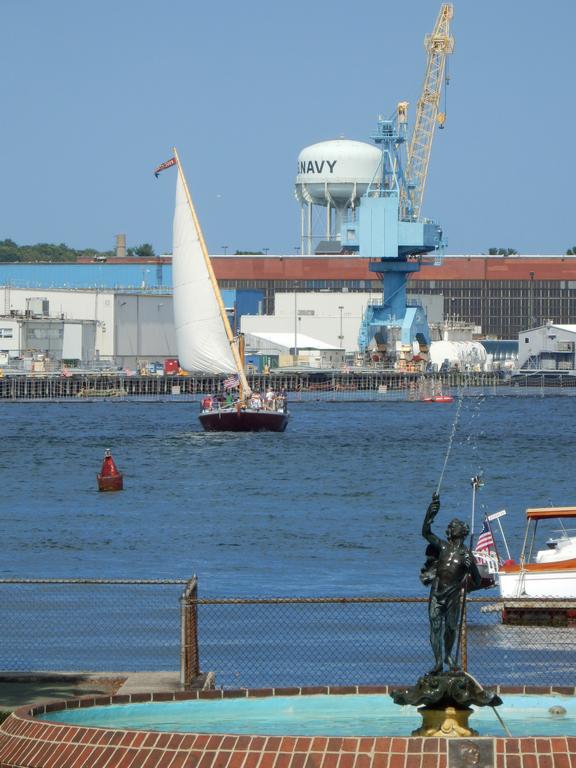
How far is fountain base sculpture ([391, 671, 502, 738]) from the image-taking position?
12953 millimetres

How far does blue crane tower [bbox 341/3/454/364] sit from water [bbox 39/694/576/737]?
460 ft

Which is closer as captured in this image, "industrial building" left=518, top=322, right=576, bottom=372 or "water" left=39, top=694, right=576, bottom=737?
"water" left=39, top=694, right=576, bottom=737

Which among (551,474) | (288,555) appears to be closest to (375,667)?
(288,555)

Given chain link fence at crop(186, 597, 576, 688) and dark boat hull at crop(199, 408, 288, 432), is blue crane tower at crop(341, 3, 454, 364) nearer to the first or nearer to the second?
dark boat hull at crop(199, 408, 288, 432)

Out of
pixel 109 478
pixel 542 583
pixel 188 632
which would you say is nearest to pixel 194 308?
pixel 109 478

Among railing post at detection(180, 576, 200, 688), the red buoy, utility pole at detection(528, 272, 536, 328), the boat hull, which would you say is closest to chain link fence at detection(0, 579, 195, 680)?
railing post at detection(180, 576, 200, 688)

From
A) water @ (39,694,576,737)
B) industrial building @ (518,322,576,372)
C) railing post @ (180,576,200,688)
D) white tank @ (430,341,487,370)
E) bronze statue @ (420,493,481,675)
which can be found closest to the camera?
bronze statue @ (420,493,481,675)

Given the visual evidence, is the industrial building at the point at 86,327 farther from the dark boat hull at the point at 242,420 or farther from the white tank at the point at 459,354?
the dark boat hull at the point at 242,420

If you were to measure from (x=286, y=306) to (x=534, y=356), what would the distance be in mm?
26969

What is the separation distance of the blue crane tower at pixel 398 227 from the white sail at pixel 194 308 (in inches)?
2503

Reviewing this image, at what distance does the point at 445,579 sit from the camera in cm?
1358

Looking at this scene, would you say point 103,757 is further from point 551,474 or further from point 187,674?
point 551,474

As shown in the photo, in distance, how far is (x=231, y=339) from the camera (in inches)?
3556

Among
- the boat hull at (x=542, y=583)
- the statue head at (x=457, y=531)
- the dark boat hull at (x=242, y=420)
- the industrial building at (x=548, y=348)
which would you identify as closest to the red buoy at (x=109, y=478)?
the boat hull at (x=542, y=583)
